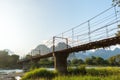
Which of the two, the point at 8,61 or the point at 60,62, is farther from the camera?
the point at 8,61

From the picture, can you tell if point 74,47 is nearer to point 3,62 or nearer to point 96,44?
point 96,44

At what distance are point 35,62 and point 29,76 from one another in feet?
85.4

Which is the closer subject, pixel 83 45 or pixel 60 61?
pixel 83 45

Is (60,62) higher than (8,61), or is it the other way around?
(8,61)

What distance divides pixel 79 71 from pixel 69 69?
2.26m

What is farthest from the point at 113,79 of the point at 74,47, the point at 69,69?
the point at 69,69

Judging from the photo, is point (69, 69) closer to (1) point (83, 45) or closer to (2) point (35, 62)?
(1) point (83, 45)

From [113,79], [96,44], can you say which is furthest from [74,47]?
[113,79]

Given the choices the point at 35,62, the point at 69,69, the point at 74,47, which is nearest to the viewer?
the point at 74,47

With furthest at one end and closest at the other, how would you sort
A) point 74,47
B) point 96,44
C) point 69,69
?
point 69,69 → point 74,47 → point 96,44

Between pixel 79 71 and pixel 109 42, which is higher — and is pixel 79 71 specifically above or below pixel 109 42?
below

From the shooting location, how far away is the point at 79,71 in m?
19.8

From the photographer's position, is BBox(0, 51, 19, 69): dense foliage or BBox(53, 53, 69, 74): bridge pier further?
BBox(0, 51, 19, 69): dense foliage

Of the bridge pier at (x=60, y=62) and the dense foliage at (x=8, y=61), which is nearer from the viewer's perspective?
the bridge pier at (x=60, y=62)
